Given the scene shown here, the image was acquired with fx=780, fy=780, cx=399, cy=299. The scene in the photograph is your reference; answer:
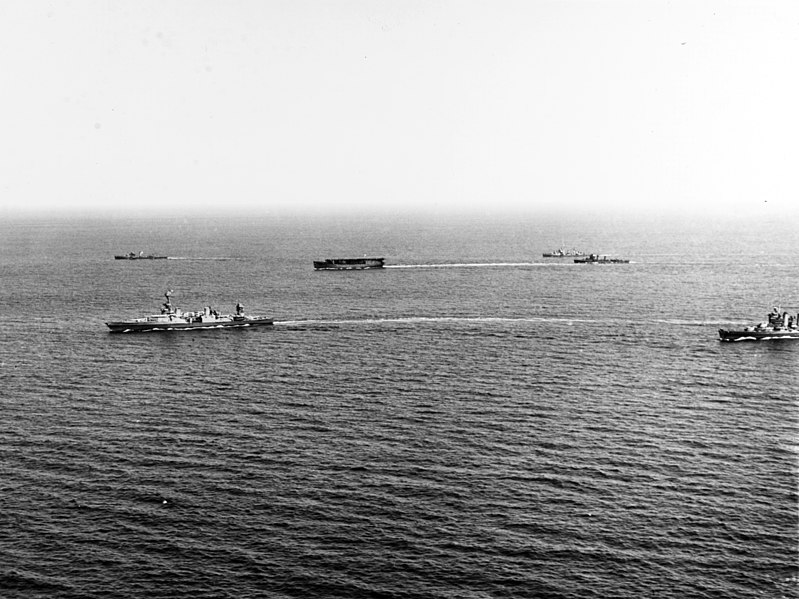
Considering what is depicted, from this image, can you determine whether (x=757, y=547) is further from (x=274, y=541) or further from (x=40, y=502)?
(x=40, y=502)

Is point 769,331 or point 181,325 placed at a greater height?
point 769,331

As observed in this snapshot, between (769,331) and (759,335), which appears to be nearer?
(759,335)

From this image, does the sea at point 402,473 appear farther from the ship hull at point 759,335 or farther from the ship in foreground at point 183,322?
the ship in foreground at point 183,322

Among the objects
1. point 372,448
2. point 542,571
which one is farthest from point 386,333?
point 542,571

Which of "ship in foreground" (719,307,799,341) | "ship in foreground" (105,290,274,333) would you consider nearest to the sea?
"ship in foreground" (719,307,799,341)

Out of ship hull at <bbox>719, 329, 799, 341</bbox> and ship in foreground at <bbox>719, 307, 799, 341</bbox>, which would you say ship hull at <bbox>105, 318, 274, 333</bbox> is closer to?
ship hull at <bbox>719, 329, 799, 341</bbox>

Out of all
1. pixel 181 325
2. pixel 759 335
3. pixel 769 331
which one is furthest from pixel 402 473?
pixel 769 331

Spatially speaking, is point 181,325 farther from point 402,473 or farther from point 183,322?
point 402,473
